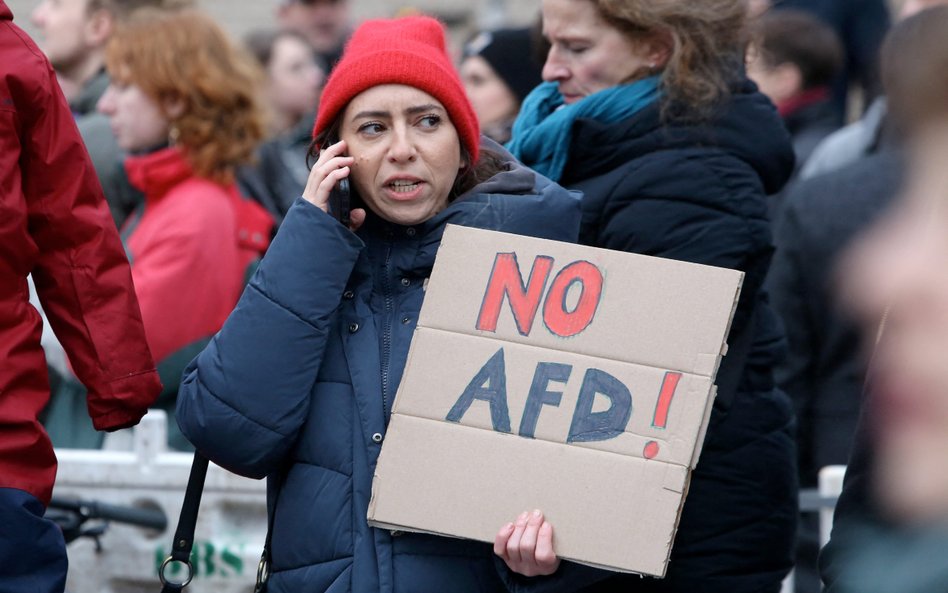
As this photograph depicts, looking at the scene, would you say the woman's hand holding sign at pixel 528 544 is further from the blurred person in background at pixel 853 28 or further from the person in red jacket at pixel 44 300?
the blurred person in background at pixel 853 28

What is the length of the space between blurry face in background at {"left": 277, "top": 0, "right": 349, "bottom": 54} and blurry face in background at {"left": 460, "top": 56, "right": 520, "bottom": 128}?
4.09m

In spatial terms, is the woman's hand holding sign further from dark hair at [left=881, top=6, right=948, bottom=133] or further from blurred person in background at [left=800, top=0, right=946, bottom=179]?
blurred person in background at [left=800, top=0, right=946, bottom=179]

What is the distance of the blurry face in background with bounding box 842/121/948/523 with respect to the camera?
5.72 feet

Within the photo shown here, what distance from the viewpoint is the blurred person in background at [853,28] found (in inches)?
302

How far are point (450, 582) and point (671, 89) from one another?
1.26 meters

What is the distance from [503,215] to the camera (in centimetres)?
286

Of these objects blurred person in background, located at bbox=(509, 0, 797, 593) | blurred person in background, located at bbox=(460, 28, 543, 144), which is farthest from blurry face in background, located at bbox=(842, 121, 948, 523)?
blurred person in background, located at bbox=(460, 28, 543, 144)

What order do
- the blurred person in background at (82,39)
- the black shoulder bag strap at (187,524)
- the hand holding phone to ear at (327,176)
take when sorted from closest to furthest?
the hand holding phone to ear at (327,176) → the black shoulder bag strap at (187,524) → the blurred person in background at (82,39)

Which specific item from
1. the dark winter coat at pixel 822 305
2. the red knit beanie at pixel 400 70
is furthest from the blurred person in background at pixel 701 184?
the dark winter coat at pixel 822 305

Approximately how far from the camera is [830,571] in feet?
7.47

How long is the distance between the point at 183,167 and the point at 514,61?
4.16 feet

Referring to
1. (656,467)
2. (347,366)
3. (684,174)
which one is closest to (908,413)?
(656,467)

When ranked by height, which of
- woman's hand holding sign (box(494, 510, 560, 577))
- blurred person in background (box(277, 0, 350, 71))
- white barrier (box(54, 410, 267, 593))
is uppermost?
blurred person in background (box(277, 0, 350, 71))

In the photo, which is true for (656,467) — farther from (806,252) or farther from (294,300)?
(806,252)
